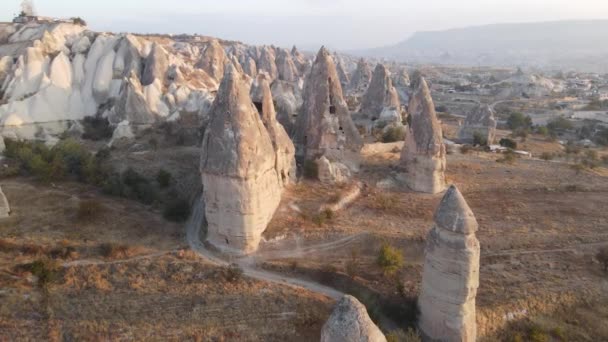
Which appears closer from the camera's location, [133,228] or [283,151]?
[133,228]

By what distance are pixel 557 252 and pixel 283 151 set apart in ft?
A: 44.2

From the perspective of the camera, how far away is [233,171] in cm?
1745

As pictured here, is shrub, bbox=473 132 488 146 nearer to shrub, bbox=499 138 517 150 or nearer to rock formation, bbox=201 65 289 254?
shrub, bbox=499 138 517 150

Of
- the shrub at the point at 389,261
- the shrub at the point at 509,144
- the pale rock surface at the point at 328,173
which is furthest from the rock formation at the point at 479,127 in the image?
the shrub at the point at 389,261

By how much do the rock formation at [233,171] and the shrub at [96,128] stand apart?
20781 mm

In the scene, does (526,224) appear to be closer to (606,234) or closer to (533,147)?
(606,234)

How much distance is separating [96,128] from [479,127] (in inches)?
1328

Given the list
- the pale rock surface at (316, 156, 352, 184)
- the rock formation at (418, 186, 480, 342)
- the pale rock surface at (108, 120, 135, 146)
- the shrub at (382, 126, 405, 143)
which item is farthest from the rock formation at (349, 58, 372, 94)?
the rock formation at (418, 186, 480, 342)

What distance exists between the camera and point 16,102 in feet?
118

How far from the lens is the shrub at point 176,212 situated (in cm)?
2150

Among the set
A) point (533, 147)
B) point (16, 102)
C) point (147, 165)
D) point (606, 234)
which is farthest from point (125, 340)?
point (533, 147)

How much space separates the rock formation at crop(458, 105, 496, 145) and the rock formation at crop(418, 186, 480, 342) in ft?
85.2

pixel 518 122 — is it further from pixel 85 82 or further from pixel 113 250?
pixel 113 250

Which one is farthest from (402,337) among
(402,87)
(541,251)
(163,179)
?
(402,87)
